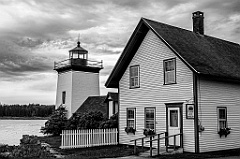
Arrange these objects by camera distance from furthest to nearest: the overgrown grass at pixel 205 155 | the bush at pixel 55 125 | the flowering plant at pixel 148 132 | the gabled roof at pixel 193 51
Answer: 1. the bush at pixel 55 125
2. the flowering plant at pixel 148 132
3. the gabled roof at pixel 193 51
4. the overgrown grass at pixel 205 155

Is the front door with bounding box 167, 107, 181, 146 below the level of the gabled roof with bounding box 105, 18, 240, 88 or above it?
below

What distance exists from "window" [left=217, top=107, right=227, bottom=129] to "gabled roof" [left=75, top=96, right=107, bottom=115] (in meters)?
17.1

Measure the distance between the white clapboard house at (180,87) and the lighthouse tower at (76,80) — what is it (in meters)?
15.6

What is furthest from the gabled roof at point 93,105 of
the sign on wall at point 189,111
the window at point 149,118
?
the sign on wall at point 189,111

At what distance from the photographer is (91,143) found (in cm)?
1939

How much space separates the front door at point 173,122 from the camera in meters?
16.7

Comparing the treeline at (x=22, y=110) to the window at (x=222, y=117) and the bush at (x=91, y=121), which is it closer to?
the bush at (x=91, y=121)

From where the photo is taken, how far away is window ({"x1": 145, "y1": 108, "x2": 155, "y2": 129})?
60.3 ft

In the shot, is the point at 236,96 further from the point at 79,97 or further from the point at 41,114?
the point at 41,114

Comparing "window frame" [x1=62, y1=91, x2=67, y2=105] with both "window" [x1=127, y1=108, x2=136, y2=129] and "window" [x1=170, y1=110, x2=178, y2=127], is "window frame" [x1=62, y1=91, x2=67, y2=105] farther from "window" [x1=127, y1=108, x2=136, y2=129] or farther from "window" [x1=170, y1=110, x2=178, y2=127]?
"window" [x1=170, y1=110, x2=178, y2=127]

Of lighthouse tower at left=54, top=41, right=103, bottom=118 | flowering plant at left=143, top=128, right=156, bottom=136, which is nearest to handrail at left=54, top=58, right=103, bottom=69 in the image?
lighthouse tower at left=54, top=41, right=103, bottom=118

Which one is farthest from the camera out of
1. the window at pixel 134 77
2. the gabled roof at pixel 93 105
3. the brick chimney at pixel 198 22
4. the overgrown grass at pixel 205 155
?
the gabled roof at pixel 93 105

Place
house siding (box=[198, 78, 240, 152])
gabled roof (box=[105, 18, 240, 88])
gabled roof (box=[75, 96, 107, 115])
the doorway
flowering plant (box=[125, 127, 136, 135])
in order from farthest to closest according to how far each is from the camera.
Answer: gabled roof (box=[75, 96, 107, 115]) < flowering plant (box=[125, 127, 136, 135]) < the doorway < gabled roof (box=[105, 18, 240, 88]) < house siding (box=[198, 78, 240, 152])

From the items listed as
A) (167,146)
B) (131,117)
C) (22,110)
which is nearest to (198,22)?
(131,117)
